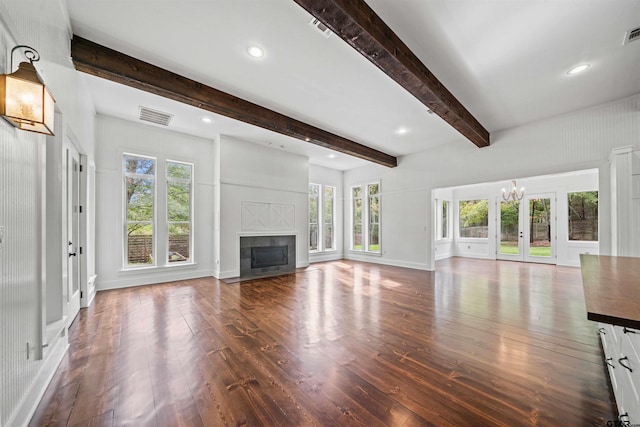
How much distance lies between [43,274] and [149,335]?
132 cm

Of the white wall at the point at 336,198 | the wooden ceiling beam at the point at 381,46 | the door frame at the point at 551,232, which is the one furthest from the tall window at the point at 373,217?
the door frame at the point at 551,232

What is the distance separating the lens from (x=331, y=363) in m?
2.30

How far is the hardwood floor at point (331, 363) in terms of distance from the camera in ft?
5.57

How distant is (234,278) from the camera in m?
5.80

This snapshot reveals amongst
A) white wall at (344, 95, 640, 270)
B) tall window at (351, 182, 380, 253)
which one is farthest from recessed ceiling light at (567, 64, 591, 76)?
tall window at (351, 182, 380, 253)

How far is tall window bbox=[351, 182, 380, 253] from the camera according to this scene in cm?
834

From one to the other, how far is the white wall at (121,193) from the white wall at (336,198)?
3.66 meters

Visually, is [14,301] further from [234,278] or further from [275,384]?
[234,278]

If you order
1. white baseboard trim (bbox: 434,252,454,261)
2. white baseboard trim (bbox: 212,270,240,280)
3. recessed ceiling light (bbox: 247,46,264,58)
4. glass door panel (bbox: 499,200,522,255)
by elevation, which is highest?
recessed ceiling light (bbox: 247,46,264,58)

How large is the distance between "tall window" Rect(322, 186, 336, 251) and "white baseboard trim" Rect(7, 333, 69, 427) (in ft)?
22.7

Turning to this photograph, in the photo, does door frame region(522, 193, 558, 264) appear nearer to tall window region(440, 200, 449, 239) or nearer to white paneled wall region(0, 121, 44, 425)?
tall window region(440, 200, 449, 239)

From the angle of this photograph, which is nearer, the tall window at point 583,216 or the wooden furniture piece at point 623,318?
the wooden furniture piece at point 623,318

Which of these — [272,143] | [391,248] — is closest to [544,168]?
[391,248]

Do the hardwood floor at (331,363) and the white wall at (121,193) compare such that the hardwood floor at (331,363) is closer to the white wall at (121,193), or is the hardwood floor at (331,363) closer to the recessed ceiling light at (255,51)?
the white wall at (121,193)
